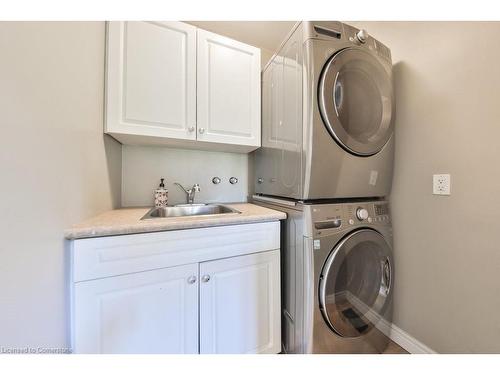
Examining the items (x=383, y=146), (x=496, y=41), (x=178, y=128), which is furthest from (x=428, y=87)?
(x=178, y=128)

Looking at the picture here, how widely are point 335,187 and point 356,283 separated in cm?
60

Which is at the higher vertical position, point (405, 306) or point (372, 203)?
point (372, 203)

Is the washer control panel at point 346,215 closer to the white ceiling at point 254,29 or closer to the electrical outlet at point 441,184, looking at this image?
the electrical outlet at point 441,184

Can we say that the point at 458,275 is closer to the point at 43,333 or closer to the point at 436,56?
the point at 436,56

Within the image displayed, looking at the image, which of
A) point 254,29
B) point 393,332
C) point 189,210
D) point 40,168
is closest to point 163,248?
point 40,168

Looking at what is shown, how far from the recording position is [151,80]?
118 cm

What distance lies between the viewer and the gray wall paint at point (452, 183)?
91 centimetres

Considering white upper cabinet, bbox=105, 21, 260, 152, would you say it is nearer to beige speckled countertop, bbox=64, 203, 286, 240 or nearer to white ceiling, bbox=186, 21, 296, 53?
white ceiling, bbox=186, 21, 296, 53

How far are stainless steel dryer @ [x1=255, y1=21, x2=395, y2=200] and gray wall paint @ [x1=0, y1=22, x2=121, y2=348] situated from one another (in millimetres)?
1042

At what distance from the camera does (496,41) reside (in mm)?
882

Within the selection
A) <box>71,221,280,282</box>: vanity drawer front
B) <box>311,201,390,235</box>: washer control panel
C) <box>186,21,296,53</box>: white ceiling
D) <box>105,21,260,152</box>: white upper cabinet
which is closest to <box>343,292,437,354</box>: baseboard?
<box>311,201,390,235</box>: washer control panel

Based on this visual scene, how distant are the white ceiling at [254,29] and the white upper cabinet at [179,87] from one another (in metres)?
0.28

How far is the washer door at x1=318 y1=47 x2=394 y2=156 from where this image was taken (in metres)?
1.04
